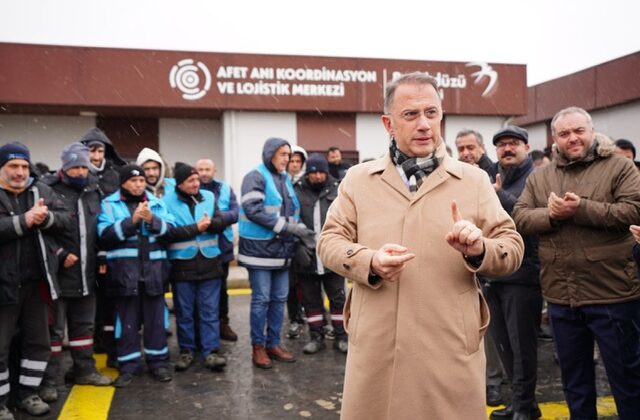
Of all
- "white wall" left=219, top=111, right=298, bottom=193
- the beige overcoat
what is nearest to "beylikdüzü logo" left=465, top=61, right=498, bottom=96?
"white wall" left=219, top=111, right=298, bottom=193

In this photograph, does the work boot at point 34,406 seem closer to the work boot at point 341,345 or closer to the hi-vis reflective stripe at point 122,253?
the hi-vis reflective stripe at point 122,253

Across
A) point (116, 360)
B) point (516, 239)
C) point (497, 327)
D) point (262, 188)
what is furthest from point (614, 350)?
point (116, 360)

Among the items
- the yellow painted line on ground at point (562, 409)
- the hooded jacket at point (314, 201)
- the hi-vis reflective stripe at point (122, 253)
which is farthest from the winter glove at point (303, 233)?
the yellow painted line on ground at point (562, 409)

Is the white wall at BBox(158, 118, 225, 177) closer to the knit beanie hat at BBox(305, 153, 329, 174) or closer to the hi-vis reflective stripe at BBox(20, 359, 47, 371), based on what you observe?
the knit beanie hat at BBox(305, 153, 329, 174)

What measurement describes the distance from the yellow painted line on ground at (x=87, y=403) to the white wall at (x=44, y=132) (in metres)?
10.3

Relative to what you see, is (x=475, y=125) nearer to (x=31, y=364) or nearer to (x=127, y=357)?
(x=127, y=357)

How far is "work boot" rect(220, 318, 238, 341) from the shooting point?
6895mm

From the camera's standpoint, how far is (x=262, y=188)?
19.6 ft

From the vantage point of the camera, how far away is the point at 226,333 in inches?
273

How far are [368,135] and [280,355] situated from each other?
31.6 feet

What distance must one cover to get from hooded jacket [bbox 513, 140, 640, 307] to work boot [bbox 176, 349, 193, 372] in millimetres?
3628

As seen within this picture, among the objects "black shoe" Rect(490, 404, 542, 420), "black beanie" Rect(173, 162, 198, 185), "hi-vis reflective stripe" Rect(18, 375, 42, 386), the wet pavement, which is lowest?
the wet pavement

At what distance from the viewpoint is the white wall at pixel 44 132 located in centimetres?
1388

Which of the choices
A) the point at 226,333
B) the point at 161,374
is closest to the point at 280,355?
the point at 226,333
